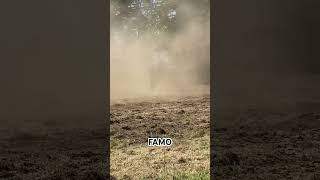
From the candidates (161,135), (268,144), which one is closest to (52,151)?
(161,135)

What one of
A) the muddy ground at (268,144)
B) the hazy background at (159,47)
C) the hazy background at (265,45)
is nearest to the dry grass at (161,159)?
the muddy ground at (268,144)

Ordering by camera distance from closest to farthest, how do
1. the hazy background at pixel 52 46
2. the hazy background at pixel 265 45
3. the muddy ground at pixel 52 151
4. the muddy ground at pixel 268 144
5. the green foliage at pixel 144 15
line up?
1. the muddy ground at pixel 268 144
2. the muddy ground at pixel 52 151
3. the hazy background at pixel 265 45
4. the hazy background at pixel 52 46
5. the green foliage at pixel 144 15

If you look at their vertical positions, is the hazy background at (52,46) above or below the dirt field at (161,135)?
above

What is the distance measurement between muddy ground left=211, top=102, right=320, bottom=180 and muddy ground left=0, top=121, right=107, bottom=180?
361 cm

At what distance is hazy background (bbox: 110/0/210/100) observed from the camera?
35094 mm

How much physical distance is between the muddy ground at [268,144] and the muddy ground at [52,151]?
11.8ft

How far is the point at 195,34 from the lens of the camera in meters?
42.3

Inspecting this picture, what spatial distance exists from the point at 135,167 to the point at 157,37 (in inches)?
1284

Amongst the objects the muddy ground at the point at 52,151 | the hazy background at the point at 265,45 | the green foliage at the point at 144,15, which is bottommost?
the muddy ground at the point at 52,151

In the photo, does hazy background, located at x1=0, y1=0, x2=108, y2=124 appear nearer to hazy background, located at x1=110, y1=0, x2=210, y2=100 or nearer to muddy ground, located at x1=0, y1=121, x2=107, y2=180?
hazy background, located at x1=110, y1=0, x2=210, y2=100

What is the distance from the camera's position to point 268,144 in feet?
57.7

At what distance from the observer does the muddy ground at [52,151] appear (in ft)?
48.2

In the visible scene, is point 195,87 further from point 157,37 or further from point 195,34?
point 157,37

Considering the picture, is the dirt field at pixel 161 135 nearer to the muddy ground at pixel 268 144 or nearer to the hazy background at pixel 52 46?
the muddy ground at pixel 268 144
